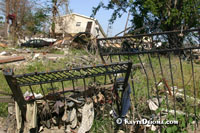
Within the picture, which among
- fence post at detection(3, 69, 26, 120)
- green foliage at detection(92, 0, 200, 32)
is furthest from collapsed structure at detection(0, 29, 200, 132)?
green foliage at detection(92, 0, 200, 32)

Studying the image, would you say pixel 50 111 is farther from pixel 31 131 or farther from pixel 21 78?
pixel 21 78

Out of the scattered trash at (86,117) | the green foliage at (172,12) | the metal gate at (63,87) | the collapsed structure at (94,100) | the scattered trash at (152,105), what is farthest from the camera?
the green foliage at (172,12)

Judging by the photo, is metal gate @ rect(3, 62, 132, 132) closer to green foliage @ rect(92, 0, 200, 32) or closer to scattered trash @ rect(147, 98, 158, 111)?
scattered trash @ rect(147, 98, 158, 111)

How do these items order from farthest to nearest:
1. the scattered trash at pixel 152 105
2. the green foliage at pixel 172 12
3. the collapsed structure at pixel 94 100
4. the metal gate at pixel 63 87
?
the green foliage at pixel 172 12
the scattered trash at pixel 152 105
the collapsed structure at pixel 94 100
the metal gate at pixel 63 87

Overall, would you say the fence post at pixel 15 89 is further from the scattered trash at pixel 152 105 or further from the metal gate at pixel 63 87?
the scattered trash at pixel 152 105

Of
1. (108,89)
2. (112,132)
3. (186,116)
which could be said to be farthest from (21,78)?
(186,116)

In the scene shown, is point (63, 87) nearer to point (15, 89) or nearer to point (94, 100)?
point (94, 100)

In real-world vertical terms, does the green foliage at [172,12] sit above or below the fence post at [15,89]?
above

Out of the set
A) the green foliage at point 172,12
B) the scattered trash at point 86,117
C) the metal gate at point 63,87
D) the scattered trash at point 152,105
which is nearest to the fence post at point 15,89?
the metal gate at point 63,87

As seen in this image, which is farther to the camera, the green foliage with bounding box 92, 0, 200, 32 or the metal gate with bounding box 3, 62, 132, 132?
the green foliage with bounding box 92, 0, 200, 32

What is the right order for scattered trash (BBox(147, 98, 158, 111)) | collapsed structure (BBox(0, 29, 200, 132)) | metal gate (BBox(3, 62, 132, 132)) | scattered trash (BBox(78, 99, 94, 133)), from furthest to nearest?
scattered trash (BBox(147, 98, 158, 111)) < scattered trash (BBox(78, 99, 94, 133)) < collapsed structure (BBox(0, 29, 200, 132)) < metal gate (BBox(3, 62, 132, 132))

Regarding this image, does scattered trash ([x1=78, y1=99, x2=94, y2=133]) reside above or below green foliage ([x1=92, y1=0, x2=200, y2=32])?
below

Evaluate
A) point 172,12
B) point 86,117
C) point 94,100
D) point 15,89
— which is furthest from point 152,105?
point 172,12

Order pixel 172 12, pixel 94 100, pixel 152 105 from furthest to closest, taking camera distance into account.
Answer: pixel 172 12 < pixel 152 105 < pixel 94 100
